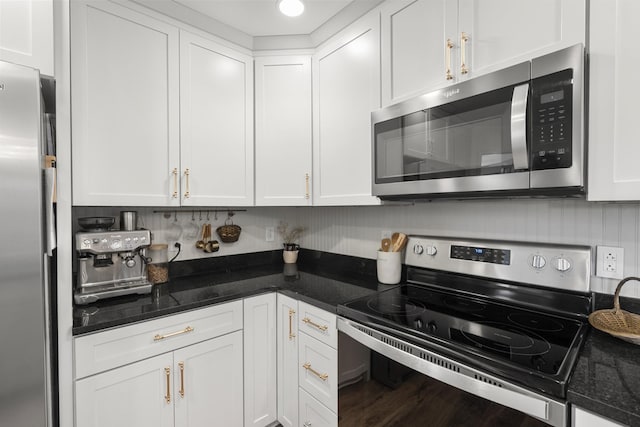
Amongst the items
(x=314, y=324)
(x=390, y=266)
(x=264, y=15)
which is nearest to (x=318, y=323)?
(x=314, y=324)

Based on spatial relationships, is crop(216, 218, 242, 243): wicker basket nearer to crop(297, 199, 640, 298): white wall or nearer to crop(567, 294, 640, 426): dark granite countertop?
crop(297, 199, 640, 298): white wall

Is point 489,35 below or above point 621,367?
above

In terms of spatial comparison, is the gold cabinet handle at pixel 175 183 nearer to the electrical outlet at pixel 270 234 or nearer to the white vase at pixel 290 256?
the electrical outlet at pixel 270 234

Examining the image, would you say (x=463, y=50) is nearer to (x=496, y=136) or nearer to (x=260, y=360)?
(x=496, y=136)

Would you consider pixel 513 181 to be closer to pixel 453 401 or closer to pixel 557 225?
pixel 557 225

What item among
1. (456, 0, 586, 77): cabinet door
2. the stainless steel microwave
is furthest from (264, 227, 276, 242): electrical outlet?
(456, 0, 586, 77): cabinet door

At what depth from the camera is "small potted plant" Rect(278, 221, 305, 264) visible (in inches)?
94.7

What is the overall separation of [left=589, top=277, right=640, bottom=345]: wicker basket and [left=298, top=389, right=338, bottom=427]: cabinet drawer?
107cm

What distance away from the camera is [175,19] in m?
1.62

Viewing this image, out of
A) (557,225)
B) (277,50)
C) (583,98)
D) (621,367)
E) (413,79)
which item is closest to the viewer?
(621,367)

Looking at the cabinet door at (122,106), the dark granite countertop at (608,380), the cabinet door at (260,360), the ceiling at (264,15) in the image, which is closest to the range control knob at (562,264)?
the dark granite countertop at (608,380)

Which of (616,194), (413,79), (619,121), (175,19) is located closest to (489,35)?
(413,79)

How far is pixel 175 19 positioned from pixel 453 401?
81.9 inches

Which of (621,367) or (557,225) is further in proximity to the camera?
(557,225)
